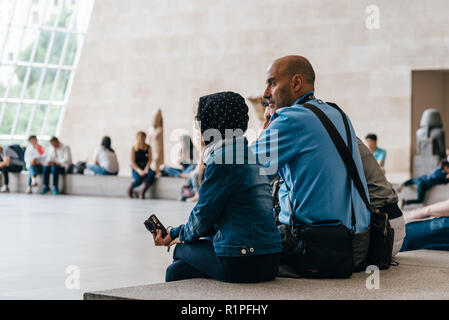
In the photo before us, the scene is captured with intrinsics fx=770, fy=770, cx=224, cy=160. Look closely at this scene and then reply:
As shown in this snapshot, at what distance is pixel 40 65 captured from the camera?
33969 mm

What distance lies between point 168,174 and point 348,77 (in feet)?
30.9

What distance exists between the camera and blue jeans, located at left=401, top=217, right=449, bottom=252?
21.6 ft

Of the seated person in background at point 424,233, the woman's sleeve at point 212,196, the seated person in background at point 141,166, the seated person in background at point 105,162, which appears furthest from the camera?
the seated person in background at point 105,162

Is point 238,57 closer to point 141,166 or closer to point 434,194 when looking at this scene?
point 141,166

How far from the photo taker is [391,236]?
4988mm

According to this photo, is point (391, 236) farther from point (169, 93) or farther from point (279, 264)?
point (169, 93)

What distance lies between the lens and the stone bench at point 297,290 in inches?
160

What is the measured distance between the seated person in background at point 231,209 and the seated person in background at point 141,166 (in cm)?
1474

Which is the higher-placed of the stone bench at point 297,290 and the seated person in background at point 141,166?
the seated person in background at point 141,166

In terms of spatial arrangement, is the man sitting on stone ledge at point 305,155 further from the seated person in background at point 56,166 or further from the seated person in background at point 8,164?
the seated person in background at point 8,164

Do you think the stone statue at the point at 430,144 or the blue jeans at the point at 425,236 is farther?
the stone statue at the point at 430,144

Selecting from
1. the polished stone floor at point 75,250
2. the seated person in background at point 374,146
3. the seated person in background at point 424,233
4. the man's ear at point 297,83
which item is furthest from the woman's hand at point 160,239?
the seated person in background at point 374,146


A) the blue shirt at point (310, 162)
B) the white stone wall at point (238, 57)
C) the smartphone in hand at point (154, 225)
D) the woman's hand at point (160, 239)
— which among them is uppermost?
the white stone wall at point (238, 57)
